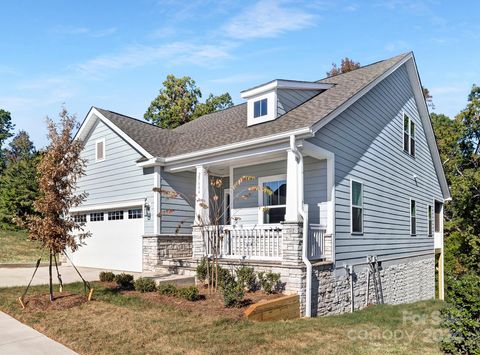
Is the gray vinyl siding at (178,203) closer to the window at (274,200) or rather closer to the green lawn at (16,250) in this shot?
the window at (274,200)

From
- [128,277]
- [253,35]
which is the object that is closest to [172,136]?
[253,35]

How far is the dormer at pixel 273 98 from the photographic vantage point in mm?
11797

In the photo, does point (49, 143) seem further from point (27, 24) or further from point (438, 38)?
point (438, 38)

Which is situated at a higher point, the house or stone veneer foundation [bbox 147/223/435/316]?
the house

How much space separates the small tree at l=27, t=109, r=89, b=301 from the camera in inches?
340

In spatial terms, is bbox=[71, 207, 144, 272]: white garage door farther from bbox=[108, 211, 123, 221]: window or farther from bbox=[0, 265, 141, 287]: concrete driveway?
bbox=[0, 265, 141, 287]: concrete driveway

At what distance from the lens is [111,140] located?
1498cm

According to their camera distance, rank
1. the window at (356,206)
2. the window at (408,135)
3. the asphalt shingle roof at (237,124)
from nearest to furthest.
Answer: the asphalt shingle roof at (237,124), the window at (356,206), the window at (408,135)

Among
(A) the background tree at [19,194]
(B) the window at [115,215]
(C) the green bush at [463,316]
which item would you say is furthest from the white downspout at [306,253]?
(A) the background tree at [19,194]

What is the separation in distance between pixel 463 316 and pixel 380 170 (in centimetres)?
849

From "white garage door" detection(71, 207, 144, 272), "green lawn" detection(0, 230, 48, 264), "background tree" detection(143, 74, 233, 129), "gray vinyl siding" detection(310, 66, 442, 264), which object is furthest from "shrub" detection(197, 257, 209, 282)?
"background tree" detection(143, 74, 233, 129)

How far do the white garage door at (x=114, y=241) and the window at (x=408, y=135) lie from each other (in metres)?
10.1

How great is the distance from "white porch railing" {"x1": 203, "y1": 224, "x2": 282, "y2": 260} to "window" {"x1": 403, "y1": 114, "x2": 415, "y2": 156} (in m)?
8.17

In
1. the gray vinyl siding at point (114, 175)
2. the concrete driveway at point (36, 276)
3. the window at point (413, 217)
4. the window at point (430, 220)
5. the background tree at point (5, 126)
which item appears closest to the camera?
the concrete driveway at point (36, 276)
